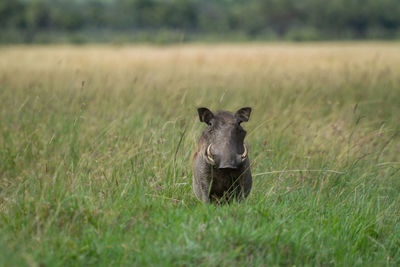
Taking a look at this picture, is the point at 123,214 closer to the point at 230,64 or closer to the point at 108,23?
the point at 230,64

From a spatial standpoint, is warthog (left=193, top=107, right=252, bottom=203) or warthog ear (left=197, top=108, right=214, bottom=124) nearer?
warthog (left=193, top=107, right=252, bottom=203)

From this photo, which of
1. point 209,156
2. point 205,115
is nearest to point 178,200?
point 209,156

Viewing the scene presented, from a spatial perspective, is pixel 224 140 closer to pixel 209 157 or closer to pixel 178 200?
pixel 209 157

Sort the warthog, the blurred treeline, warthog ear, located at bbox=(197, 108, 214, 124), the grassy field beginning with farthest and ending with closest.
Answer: the blurred treeline → warthog ear, located at bbox=(197, 108, 214, 124) → the warthog → the grassy field

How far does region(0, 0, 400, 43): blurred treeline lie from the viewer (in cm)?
5528

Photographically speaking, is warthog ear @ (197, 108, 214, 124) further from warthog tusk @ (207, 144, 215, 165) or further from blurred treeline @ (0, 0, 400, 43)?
blurred treeline @ (0, 0, 400, 43)

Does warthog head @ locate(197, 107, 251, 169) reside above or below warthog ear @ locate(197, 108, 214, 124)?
below

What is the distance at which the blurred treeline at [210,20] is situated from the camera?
5528 centimetres

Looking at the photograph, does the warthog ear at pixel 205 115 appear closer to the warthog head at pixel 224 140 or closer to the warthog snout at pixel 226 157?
the warthog head at pixel 224 140

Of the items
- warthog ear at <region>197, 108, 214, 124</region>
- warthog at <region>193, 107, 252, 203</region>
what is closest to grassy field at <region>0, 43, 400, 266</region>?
warthog at <region>193, 107, 252, 203</region>

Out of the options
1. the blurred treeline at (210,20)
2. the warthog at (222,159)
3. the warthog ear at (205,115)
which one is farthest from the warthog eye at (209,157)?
the blurred treeline at (210,20)

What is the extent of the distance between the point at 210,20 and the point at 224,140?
63631 millimetres

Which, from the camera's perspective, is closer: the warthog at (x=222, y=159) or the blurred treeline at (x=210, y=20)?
the warthog at (x=222, y=159)

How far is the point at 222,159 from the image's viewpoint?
3410mm
